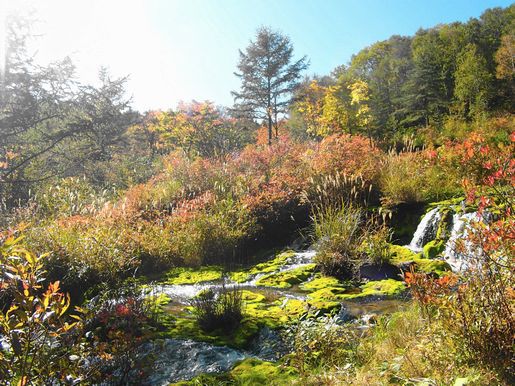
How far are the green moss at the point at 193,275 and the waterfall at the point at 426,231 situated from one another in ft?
12.5

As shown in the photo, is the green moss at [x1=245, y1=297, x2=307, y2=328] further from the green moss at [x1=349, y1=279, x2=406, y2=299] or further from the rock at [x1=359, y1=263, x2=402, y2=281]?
the rock at [x1=359, y1=263, x2=402, y2=281]

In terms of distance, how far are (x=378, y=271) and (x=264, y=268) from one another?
2064mm

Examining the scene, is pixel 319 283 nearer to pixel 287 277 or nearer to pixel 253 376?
pixel 287 277

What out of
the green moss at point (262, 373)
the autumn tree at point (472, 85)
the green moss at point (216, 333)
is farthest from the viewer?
the autumn tree at point (472, 85)

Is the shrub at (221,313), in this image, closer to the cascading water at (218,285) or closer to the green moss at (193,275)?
the cascading water at (218,285)

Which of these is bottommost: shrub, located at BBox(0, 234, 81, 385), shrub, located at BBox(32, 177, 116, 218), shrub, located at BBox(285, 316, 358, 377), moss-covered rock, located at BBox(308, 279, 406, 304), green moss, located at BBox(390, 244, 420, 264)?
moss-covered rock, located at BBox(308, 279, 406, 304)

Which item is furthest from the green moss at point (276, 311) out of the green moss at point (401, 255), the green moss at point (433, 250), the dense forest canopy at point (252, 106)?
the dense forest canopy at point (252, 106)

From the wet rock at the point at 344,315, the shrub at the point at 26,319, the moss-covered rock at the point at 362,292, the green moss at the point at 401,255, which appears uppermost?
the shrub at the point at 26,319

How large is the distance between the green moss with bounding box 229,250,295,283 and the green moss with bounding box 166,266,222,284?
325mm

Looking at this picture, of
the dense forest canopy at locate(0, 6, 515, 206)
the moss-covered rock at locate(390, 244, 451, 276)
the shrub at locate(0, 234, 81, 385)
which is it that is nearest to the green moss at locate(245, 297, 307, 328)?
the moss-covered rock at locate(390, 244, 451, 276)

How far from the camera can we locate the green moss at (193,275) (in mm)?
6119

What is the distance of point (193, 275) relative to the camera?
6.38m

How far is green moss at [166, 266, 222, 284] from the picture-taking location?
6119 millimetres

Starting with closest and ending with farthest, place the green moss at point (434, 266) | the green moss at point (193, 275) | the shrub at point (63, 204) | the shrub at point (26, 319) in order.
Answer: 1. the shrub at point (26, 319)
2. the green moss at point (434, 266)
3. the green moss at point (193, 275)
4. the shrub at point (63, 204)
